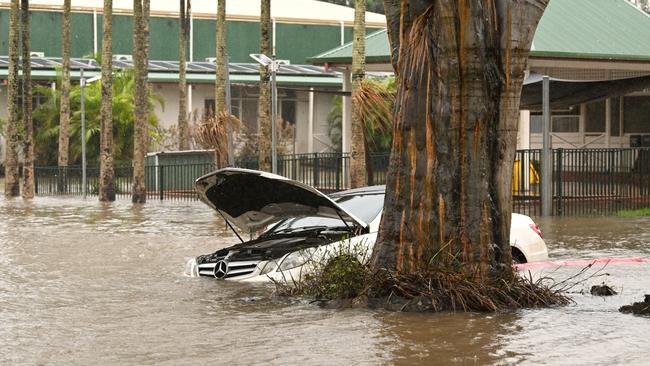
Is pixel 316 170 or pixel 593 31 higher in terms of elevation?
pixel 593 31

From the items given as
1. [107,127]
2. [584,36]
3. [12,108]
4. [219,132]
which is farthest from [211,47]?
[219,132]

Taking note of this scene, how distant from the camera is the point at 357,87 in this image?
24.9 meters

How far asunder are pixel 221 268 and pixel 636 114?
2491 cm

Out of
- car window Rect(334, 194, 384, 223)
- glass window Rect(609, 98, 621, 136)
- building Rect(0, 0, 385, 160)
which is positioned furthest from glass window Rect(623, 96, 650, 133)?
car window Rect(334, 194, 384, 223)

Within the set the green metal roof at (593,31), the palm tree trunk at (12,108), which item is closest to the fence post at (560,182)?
the green metal roof at (593,31)

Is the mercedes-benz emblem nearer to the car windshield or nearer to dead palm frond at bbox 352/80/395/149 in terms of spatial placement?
the car windshield

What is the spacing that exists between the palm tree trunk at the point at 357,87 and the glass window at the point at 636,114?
13309 mm

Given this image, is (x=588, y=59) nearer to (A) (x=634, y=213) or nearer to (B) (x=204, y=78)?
(A) (x=634, y=213)

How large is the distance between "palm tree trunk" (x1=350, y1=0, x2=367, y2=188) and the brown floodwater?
7.66 meters

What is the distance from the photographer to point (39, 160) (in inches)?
1948

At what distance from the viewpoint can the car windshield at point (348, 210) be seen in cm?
1454

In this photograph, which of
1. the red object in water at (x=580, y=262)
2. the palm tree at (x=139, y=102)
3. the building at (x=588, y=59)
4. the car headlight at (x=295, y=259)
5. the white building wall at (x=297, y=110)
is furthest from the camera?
the white building wall at (x=297, y=110)

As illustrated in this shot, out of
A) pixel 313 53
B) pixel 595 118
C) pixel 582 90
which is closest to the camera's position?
pixel 582 90

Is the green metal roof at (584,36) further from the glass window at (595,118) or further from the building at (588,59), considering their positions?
the glass window at (595,118)
